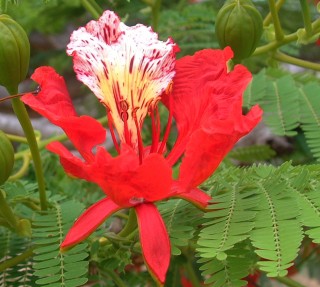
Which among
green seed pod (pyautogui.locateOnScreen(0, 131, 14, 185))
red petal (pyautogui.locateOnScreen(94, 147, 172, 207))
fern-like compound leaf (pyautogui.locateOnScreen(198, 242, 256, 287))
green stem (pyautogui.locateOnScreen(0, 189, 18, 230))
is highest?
green seed pod (pyautogui.locateOnScreen(0, 131, 14, 185))

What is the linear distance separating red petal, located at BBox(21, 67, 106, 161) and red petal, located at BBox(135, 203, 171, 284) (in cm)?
10

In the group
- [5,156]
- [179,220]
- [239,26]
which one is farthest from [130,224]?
[239,26]

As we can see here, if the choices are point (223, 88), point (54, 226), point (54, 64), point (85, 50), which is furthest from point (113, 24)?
point (54, 64)

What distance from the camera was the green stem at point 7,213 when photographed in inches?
38.5

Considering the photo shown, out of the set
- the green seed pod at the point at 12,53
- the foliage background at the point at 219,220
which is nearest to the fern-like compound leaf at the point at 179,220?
the foliage background at the point at 219,220

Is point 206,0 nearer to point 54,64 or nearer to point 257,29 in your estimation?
point 54,64

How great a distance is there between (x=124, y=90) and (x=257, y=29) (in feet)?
0.68

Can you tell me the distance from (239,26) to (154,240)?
34 cm

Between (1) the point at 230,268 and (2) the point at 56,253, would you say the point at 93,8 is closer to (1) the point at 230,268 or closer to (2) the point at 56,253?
(2) the point at 56,253

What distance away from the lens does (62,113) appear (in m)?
0.93

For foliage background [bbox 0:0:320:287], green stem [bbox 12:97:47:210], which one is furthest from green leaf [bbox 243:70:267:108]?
green stem [bbox 12:97:47:210]

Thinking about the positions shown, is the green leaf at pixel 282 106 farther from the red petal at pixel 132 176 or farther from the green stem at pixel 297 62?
the red petal at pixel 132 176

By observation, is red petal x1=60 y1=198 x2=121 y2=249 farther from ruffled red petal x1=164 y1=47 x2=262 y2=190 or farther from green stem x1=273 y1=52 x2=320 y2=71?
green stem x1=273 y1=52 x2=320 y2=71

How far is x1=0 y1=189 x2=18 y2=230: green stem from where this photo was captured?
3.21ft
